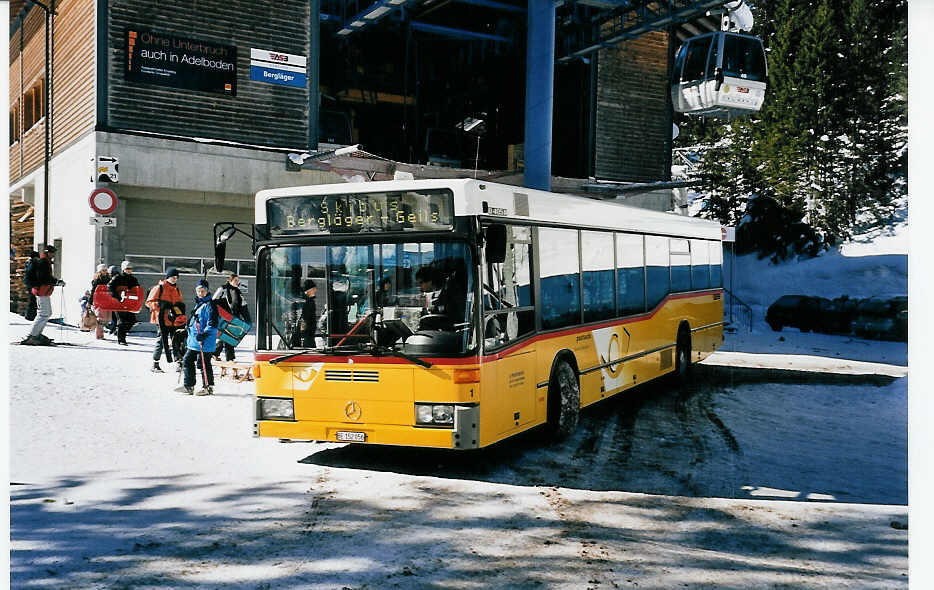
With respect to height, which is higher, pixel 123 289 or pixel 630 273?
pixel 630 273

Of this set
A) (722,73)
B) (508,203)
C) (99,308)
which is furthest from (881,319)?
(508,203)

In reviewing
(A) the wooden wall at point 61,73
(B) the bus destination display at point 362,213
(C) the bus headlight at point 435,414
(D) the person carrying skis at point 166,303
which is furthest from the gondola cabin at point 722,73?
(C) the bus headlight at point 435,414

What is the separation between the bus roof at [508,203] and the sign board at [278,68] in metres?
15.0

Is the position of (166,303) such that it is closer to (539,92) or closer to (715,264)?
(715,264)

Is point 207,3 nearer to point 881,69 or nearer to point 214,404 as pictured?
point 214,404

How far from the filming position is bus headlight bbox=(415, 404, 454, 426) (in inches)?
340

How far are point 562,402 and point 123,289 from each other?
475 inches

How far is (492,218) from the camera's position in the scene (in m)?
9.12

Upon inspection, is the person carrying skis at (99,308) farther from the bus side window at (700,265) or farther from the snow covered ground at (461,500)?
the bus side window at (700,265)

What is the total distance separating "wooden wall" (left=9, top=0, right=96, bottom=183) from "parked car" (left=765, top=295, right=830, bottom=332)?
2186cm

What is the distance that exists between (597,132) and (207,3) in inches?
550

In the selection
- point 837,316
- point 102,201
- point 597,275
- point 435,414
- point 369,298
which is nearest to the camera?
point 435,414

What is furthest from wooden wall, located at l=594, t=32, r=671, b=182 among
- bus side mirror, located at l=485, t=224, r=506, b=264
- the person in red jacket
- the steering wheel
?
the steering wheel

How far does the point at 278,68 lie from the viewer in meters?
25.7
